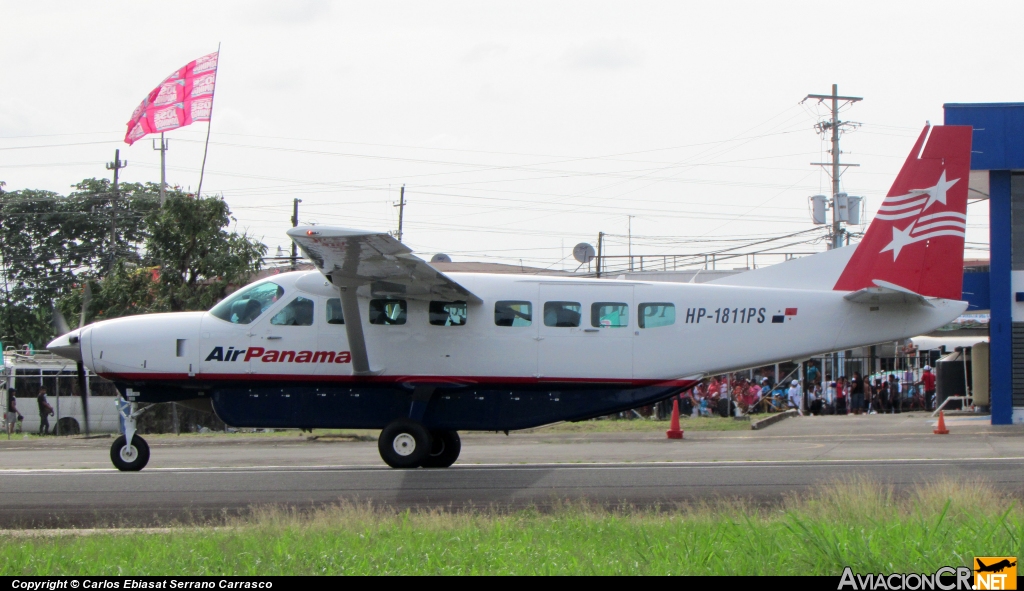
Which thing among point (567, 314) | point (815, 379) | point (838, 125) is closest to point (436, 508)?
point (567, 314)

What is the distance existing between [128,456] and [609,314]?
7.23m

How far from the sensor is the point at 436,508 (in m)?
9.71

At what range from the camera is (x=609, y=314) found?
14281mm

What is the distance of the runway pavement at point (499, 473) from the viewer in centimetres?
1031

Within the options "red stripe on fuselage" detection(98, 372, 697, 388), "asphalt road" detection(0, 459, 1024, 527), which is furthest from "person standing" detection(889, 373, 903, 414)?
"red stripe on fuselage" detection(98, 372, 697, 388)

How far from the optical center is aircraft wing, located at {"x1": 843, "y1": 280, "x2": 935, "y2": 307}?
A: 1374 cm

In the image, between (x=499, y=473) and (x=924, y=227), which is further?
(x=924, y=227)

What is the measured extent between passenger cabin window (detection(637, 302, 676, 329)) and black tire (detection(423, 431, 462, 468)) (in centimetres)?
327

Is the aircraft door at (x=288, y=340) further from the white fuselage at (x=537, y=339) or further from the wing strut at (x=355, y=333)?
the wing strut at (x=355, y=333)

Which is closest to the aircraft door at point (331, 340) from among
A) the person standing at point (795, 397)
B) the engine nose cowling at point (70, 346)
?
the engine nose cowling at point (70, 346)

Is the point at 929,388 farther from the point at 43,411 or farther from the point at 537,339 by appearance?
the point at 43,411

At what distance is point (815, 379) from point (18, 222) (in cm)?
4613

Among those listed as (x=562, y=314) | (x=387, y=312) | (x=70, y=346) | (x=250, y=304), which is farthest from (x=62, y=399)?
(x=562, y=314)

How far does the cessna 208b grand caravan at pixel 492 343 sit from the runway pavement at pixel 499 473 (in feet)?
3.03
